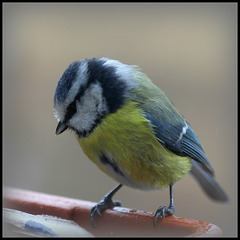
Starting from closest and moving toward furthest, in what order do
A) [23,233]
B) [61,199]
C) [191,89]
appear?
[23,233] < [61,199] < [191,89]

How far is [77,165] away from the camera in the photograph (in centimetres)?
221

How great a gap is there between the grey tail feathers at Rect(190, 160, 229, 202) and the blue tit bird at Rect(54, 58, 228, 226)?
0.91ft

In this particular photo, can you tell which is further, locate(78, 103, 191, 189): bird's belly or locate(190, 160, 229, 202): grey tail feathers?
locate(190, 160, 229, 202): grey tail feathers

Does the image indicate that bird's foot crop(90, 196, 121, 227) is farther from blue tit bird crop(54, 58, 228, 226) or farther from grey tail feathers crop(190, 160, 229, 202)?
grey tail feathers crop(190, 160, 229, 202)

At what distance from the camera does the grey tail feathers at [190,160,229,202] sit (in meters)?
1.45

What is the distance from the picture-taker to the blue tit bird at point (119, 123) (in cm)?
107

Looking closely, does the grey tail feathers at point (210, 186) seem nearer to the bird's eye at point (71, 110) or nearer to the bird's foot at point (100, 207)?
the bird's foot at point (100, 207)

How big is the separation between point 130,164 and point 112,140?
8 centimetres

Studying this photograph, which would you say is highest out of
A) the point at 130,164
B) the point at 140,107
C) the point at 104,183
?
the point at 140,107

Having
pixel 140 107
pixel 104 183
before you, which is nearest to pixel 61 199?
pixel 140 107

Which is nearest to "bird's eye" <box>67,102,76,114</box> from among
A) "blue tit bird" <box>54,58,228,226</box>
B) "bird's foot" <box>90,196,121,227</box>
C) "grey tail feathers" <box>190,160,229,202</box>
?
"blue tit bird" <box>54,58,228,226</box>

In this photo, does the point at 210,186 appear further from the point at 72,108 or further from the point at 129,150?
the point at 72,108

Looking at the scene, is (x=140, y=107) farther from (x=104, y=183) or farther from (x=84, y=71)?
(x=104, y=183)

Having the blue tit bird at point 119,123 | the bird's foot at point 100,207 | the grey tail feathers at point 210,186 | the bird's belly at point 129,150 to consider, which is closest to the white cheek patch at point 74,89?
the blue tit bird at point 119,123
